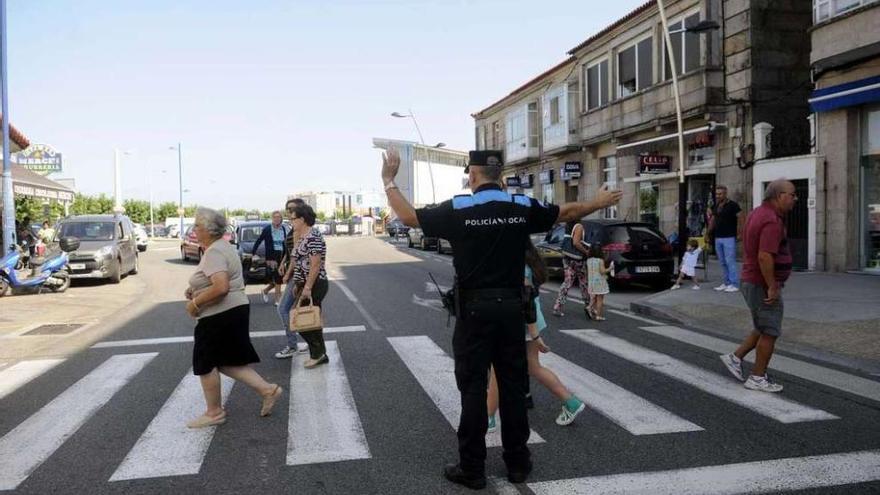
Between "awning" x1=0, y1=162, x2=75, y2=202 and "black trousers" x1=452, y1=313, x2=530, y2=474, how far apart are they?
20189 mm

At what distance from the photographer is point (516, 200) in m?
4.03

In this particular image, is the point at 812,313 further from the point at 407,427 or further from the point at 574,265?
the point at 407,427

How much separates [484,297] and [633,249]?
10501 millimetres

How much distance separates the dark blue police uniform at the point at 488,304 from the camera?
394 centimetres

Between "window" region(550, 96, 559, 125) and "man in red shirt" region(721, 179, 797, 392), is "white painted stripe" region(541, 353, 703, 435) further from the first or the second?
"window" region(550, 96, 559, 125)

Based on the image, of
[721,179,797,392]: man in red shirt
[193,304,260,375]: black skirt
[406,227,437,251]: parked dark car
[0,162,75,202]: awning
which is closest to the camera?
[193,304,260,375]: black skirt

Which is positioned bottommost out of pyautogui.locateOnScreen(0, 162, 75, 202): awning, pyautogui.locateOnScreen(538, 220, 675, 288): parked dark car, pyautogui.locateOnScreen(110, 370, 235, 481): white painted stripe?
pyautogui.locateOnScreen(110, 370, 235, 481): white painted stripe

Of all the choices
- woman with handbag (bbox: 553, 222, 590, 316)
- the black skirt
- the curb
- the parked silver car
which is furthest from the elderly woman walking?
the parked silver car

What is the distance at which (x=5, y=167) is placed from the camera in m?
15.9

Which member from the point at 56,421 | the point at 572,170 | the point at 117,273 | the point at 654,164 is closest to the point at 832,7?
the point at 654,164

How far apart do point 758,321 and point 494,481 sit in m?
3.23

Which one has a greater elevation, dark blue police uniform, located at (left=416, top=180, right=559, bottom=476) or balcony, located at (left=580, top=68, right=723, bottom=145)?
balcony, located at (left=580, top=68, right=723, bottom=145)

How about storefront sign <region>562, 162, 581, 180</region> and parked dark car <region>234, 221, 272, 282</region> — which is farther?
storefront sign <region>562, 162, 581, 180</region>

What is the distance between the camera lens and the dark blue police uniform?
3936mm
